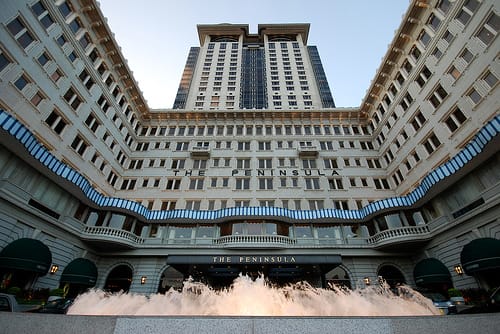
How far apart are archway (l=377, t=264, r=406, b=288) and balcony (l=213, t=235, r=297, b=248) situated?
939 centimetres

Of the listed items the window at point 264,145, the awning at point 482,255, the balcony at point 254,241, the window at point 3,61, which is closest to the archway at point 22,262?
the window at point 3,61

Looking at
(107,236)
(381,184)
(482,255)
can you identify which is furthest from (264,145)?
(482,255)

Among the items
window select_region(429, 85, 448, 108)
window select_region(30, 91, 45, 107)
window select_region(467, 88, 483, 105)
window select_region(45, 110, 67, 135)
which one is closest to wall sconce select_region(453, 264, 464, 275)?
window select_region(467, 88, 483, 105)

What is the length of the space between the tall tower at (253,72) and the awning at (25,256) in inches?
1663

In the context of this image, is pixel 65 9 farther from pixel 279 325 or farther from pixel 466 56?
pixel 466 56

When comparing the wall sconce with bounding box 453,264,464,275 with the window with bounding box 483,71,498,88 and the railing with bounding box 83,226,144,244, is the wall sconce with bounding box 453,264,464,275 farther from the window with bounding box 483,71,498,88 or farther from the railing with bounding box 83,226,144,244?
the railing with bounding box 83,226,144,244

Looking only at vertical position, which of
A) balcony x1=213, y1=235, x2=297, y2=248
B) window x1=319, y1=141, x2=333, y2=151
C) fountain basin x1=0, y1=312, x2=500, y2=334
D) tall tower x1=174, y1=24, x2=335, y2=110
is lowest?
fountain basin x1=0, y1=312, x2=500, y2=334

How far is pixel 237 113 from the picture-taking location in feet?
123

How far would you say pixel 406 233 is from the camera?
21.7m

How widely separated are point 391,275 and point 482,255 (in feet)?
32.4

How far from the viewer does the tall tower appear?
199ft

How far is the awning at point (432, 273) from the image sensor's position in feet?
60.2

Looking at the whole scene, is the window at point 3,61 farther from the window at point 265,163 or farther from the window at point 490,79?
the window at point 490,79

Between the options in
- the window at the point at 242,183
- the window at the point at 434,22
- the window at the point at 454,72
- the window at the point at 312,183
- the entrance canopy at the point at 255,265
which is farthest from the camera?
the window at the point at 242,183
